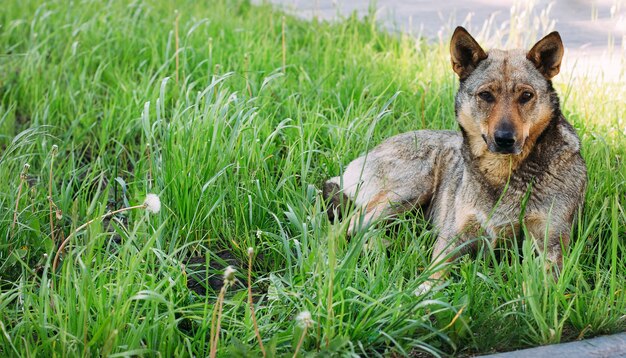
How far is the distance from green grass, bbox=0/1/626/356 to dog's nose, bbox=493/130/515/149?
0.45 m

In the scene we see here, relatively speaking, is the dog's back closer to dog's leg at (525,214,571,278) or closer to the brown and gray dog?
the brown and gray dog

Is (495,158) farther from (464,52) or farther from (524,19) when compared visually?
(524,19)

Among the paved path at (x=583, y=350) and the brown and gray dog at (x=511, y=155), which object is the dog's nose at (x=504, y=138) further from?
the paved path at (x=583, y=350)

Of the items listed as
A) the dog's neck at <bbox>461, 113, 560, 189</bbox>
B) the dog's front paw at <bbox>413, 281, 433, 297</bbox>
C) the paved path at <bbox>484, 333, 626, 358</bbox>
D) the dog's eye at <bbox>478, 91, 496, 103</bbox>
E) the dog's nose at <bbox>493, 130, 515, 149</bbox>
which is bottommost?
the dog's front paw at <bbox>413, 281, 433, 297</bbox>

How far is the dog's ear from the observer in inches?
156

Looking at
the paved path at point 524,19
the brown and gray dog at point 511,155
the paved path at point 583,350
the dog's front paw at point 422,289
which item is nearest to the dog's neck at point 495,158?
the brown and gray dog at point 511,155

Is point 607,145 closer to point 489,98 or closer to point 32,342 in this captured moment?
point 489,98

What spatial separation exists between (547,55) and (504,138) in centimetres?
48

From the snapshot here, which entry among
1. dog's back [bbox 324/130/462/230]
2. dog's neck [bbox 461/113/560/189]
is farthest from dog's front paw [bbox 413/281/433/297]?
dog's back [bbox 324/130/462/230]

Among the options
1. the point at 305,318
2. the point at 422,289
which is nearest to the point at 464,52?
the point at 422,289

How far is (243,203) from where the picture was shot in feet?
14.5

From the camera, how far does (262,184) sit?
15.0 ft

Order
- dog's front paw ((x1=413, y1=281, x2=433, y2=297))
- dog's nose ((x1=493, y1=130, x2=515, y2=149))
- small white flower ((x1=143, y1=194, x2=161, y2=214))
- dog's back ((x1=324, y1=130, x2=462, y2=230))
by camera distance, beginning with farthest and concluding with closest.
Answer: dog's back ((x1=324, y1=130, x2=462, y2=230)) → dog's nose ((x1=493, y1=130, x2=515, y2=149)) → dog's front paw ((x1=413, y1=281, x2=433, y2=297)) → small white flower ((x1=143, y1=194, x2=161, y2=214))

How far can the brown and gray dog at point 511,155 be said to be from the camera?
392 cm
